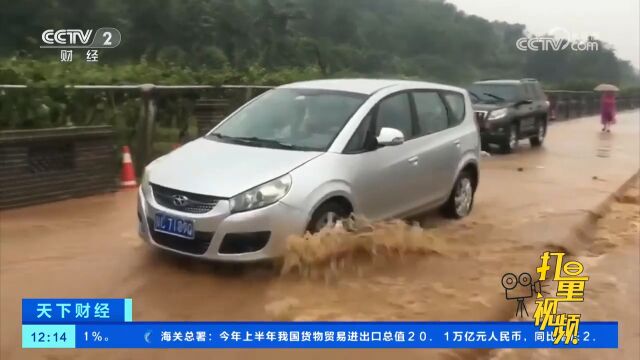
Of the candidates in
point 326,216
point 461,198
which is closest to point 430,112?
point 461,198

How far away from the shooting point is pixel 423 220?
6.99m

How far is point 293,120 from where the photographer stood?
5746 mm

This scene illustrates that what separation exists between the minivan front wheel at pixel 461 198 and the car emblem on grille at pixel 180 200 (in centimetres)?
327

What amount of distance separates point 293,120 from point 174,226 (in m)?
1.55

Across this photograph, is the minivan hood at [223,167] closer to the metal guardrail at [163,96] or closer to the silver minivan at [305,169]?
the silver minivan at [305,169]

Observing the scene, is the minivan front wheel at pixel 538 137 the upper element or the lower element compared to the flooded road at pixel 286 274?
lower

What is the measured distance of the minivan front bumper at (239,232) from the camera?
4.52 m

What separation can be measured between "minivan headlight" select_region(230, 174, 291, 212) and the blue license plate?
1.09ft

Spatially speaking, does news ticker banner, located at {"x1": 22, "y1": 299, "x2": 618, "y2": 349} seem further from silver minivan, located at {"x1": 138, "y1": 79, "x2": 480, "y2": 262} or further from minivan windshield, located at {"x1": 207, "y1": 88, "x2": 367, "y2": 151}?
minivan windshield, located at {"x1": 207, "y1": 88, "x2": 367, "y2": 151}

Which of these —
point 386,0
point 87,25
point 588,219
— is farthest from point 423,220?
point 386,0

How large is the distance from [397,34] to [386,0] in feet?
5.61

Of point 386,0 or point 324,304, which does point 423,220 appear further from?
point 386,0

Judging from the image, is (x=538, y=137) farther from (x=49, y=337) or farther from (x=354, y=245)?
(x=49, y=337)

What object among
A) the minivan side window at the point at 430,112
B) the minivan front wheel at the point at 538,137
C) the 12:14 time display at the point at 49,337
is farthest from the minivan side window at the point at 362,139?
the minivan front wheel at the point at 538,137
